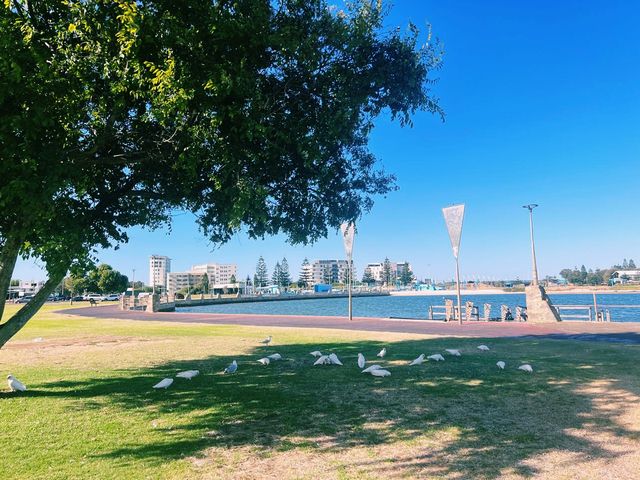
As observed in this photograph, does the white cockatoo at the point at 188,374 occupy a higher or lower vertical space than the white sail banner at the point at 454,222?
lower

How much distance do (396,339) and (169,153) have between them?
39.5 ft

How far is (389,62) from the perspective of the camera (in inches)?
330

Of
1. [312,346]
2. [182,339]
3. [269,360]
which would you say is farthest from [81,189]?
[182,339]

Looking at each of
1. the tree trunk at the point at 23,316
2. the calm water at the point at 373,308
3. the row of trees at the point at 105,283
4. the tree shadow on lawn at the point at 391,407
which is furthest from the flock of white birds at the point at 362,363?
the row of trees at the point at 105,283

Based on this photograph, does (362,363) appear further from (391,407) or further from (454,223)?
(454,223)

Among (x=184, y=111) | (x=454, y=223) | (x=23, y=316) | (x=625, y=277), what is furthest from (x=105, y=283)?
(x=625, y=277)

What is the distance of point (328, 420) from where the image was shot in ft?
22.4

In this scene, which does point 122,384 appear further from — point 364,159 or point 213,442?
point 364,159

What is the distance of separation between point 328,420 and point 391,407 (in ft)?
4.13

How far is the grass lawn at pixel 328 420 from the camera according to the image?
5098mm

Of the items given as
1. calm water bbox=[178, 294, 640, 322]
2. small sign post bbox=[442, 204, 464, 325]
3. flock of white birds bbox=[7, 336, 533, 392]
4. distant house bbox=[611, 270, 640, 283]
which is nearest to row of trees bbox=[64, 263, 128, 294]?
calm water bbox=[178, 294, 640, 322]

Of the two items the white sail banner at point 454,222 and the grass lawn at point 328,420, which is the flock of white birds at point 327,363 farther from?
the white sail banner at point 454,222

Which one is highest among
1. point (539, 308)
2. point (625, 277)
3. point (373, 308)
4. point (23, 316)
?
point (625, 277)

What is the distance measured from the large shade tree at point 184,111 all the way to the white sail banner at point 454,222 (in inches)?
565
